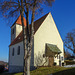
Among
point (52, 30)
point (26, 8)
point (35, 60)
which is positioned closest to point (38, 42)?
point (35, 60)

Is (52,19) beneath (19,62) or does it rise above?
above

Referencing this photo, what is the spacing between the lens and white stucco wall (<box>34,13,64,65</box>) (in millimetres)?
16547

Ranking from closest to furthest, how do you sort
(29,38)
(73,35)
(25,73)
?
(25,73) → (29,38) → (73,35)

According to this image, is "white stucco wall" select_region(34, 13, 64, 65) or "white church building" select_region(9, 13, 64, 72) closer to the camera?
"white church building" select_region(9, 13, 64, 72)

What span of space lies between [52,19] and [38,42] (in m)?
6.10

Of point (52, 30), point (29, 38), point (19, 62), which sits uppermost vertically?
point (52, 30)

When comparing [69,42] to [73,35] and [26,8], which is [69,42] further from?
[26,8]

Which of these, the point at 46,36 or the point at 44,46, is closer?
the point at 44,46

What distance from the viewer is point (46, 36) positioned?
18.1 meters

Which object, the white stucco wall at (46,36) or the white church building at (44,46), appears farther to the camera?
the white stucco wall at (46,36)

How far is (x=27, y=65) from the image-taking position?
9133 millimetres

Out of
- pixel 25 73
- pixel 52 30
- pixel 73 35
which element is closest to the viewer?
pixel 25 73

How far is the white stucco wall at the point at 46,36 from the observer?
16.5m

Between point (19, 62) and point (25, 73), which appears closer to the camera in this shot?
point (25, 73)
